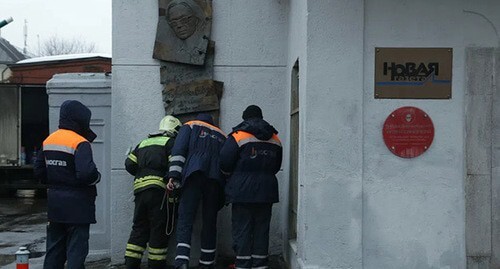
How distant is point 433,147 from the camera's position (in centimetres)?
617

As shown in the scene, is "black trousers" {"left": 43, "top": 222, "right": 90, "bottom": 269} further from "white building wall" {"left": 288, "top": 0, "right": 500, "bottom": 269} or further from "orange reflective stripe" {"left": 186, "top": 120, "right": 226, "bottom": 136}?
"white building wall" {"left": 288, "top": 0, "right": 500, "bottom": 269}

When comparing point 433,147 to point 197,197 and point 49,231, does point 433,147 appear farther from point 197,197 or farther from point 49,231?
point 49,231

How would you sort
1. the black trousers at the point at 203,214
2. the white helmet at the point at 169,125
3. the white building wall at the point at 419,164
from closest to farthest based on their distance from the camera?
1. the white building wall at the point at 419,164
2. the black trousers at the point at 203,214
3. the white helmet at the point at 169,125

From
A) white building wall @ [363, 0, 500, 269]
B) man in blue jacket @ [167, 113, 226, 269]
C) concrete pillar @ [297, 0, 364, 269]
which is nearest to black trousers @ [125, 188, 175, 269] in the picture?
man in blue jacket @ [167, 113, 226, 269]

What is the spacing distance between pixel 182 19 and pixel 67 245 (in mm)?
3225

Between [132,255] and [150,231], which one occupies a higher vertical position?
[150,231]

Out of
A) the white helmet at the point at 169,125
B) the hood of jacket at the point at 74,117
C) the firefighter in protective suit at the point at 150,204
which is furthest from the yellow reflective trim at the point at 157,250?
Result: the hood of jacket at the point at 74,117

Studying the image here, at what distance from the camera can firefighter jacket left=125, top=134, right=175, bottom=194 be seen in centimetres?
762

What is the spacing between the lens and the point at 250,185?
715 centimetres

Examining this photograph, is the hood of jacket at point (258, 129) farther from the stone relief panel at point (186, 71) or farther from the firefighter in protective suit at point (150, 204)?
the stone relief panel at point (186, 71)

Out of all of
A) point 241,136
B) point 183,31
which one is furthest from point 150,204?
point 183,31

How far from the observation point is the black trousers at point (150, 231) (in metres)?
7.61

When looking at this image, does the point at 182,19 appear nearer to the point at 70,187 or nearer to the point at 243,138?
the point at 243,138

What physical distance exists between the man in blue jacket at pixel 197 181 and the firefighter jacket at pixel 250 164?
27 centimetres
